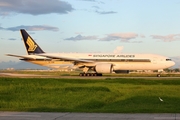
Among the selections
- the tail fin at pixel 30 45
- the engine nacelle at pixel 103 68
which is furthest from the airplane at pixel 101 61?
the tail fin at pixel 30 45

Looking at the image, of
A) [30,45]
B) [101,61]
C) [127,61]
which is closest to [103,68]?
[101,61]

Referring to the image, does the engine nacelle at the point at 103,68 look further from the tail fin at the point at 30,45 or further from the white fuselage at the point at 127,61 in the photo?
the tail fin at the point at 30,45

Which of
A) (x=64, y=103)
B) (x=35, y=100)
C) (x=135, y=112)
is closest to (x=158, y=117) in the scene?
(x=135, y=112)

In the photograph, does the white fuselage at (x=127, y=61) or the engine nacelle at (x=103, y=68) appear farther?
the white fuselage at (x=127, y=61)

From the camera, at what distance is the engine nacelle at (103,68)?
181 ft

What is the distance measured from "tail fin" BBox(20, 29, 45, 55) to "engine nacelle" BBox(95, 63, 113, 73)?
42.6 ft

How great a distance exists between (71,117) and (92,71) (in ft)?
152

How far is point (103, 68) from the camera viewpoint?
2174 inches

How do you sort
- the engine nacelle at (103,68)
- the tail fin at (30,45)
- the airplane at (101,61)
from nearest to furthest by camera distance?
the engine nacelle at (103,68) < the airplane at (101,61) < the tail fin at (30,45)

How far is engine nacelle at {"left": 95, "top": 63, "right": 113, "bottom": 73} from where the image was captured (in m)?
55.1

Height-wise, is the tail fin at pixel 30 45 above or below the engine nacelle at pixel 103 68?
above

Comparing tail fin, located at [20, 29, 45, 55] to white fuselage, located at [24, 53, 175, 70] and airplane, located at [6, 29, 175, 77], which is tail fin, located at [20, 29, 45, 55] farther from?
white fuselage, located at [24, 53, 175, 70]

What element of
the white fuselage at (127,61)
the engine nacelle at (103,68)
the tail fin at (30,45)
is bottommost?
the engine nacelle at (103,68)

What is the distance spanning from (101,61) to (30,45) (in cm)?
1411
